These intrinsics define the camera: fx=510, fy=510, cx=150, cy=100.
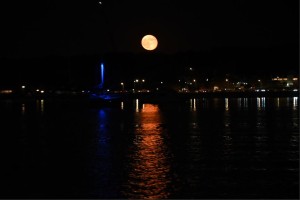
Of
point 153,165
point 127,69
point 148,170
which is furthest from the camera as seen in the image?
point 127,69

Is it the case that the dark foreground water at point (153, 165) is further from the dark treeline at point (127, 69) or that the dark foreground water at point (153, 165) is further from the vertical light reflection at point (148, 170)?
the dark treeline at point (127, 69)

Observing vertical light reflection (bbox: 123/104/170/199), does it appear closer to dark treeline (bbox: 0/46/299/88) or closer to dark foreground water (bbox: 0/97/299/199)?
dark foreground water (bbox: 0/97/299/199)

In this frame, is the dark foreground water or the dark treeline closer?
the dark foreground water

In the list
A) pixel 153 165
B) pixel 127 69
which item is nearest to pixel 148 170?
pixel 153 165

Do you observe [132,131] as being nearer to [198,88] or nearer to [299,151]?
[299,151]

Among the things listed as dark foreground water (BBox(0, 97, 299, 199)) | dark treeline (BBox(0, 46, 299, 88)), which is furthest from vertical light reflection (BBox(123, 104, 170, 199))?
dark treeline (BBox(0, 46, 299, 88))

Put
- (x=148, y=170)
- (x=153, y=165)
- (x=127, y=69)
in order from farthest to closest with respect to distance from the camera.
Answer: (x=127, y=69), (x=153, y=165), (x=148, y=170)

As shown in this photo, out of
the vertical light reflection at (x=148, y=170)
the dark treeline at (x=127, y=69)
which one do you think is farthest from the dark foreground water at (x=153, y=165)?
the dark treeline at (x=127, y=69)

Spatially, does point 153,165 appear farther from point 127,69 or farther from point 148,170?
point 127,69

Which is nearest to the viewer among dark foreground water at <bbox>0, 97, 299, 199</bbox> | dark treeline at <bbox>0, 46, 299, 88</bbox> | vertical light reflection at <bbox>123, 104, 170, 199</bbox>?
vertical light reflection at <bbox>123, 104, 170, 199</bbox>

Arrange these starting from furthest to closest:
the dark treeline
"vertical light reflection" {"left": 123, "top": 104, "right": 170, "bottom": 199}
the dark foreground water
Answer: the dark treeline, the dark foreground water, "vertical light reflection" {"left": 123, "top": 104, "right": 170, "bottom": 199}

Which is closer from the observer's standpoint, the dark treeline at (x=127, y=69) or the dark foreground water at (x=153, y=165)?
the dark foreground water at (x=153, y=165)

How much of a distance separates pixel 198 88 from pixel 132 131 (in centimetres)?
11161

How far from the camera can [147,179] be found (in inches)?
535
